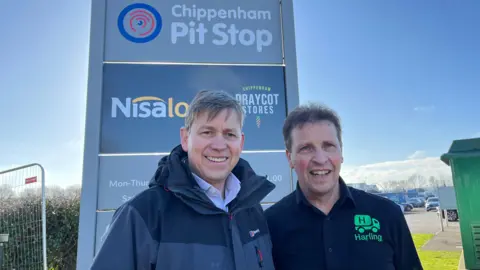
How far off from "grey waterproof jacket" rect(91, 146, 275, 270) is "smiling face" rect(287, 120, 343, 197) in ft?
1.41

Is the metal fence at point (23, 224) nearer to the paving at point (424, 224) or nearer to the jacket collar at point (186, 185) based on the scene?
the jacket collar at point (186, 185)

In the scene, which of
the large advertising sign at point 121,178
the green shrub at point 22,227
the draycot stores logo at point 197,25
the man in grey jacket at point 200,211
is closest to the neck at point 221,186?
the man in grey jacket at point 200,211

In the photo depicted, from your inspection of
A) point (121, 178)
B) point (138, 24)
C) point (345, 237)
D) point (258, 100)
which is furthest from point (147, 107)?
point (345, 237)

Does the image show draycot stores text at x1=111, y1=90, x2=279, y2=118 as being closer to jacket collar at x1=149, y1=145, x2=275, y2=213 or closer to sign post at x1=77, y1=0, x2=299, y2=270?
sign post at x1=77, y1=0, x2=299, y2=270

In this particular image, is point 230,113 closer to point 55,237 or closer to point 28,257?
point 28,257

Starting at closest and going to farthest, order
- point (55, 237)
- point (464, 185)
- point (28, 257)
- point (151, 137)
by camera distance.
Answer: point (464, 185) < point (151, 137) < point (28, 257) < point (55, 237)

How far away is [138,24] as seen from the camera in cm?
400

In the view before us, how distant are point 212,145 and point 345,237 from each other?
0.87m

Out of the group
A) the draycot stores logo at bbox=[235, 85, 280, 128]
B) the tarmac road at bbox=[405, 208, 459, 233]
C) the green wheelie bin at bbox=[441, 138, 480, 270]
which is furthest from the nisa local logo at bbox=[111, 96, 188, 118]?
the tarmac road at bbox=[405, 208, 459, 233]

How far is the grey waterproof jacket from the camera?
131cm

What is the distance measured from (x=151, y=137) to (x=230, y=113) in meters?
2.36

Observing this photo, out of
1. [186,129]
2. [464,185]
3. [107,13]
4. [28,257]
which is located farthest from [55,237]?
[464,185]

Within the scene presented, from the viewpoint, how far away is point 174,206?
148cm

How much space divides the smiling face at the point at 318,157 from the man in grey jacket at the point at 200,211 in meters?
0.26
